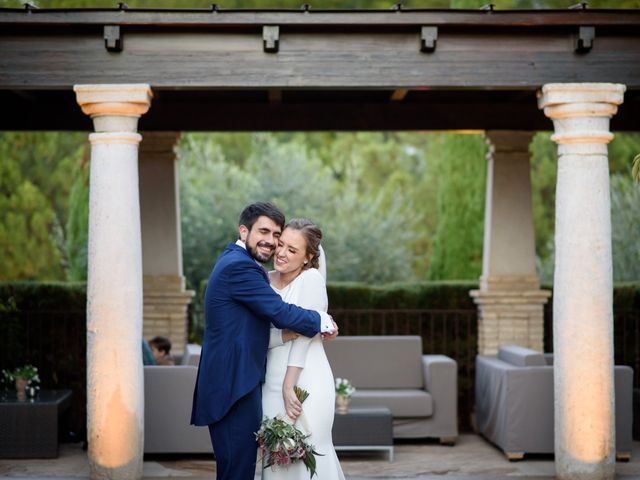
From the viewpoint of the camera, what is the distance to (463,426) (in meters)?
11.5

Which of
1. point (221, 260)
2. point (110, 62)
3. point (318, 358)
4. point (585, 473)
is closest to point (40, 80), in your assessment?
point (110, 62)

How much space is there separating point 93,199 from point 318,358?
3.39 m

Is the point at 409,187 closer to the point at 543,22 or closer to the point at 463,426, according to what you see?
the point at 463,426

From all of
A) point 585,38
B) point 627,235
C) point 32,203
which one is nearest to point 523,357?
point 585,38

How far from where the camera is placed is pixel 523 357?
9.31 metres

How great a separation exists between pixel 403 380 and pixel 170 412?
2791 millimetres

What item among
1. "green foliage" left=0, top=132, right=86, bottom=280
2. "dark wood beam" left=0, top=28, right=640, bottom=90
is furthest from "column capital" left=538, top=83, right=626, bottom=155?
"green foliage" left=0, top=132, right=86, bottom=280

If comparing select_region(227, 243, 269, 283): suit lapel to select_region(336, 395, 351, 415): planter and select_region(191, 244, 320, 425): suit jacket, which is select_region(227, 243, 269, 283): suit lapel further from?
select_region(336, 395, 351, 415): planter

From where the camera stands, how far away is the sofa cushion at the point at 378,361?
1076 centimetres

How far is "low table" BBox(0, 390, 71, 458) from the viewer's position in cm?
903

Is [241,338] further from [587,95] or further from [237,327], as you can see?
[587,95]

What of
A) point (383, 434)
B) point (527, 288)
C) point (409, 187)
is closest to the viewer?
point (383, 434)

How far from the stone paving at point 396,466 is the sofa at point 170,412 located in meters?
0.16

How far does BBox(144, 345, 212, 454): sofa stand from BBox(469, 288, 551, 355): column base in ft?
12.0
